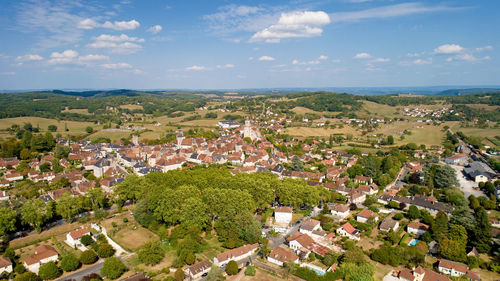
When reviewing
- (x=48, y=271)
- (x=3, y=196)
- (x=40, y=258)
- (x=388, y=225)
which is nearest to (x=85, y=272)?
(x=48, y=271)

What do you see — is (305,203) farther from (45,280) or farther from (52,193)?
(52,193)

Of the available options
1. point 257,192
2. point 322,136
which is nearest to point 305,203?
point 257,192

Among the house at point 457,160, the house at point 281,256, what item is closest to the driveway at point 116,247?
the house at point 281,256

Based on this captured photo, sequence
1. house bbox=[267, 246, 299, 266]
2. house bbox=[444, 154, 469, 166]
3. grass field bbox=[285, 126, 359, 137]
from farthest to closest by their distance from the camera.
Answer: grass field bbox=[285, 126, 359, 137] → house bbox=[444, 154, 469, 166] → house bbox=[267, 246, 299, 266]

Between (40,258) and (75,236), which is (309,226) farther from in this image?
(40,258)

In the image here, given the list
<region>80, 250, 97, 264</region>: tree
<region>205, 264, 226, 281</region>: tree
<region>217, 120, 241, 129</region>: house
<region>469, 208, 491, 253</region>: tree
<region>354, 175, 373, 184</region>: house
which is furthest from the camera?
<region>217, 120, 241, 129</region>: house

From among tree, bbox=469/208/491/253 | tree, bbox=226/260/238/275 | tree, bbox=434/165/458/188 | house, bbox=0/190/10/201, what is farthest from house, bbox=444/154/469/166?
house, bbox=0/190/10/201

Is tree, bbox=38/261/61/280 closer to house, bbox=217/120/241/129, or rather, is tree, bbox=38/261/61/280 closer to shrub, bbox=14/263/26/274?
shrub, bbox=14/263/26/274
